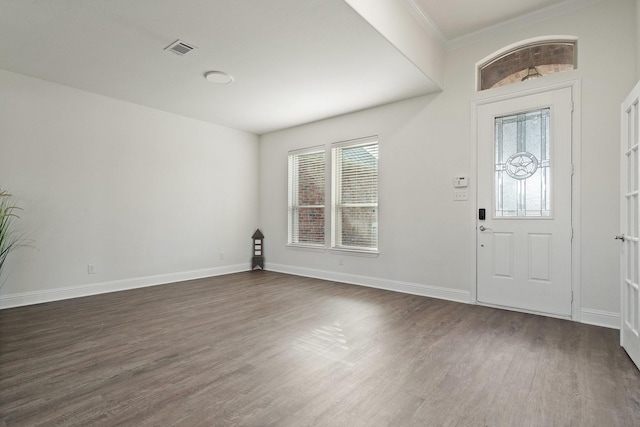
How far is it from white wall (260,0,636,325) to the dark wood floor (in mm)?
620

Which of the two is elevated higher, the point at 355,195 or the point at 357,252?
the point at 355,195

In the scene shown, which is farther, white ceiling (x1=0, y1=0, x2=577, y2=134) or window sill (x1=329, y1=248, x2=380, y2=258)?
window sill (x1=329, y1=248, x2=380, y2=258)

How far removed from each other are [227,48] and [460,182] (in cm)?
309

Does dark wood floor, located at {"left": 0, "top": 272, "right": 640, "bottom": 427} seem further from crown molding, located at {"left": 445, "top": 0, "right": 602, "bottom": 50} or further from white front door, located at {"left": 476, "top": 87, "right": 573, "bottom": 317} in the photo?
crown molding, located at {"left": 445, "top": 0, "right": 602, "bottom": 50}

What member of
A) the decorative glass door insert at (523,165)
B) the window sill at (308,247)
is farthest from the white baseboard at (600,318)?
the window sill at (308,247)

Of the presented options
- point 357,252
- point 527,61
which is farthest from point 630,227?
point 357,252

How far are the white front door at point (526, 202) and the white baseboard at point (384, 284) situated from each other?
306 mm

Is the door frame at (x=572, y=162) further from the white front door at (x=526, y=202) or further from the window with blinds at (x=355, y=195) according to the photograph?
the window with blinds at (x=355, y=195)

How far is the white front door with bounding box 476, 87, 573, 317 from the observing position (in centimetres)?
342

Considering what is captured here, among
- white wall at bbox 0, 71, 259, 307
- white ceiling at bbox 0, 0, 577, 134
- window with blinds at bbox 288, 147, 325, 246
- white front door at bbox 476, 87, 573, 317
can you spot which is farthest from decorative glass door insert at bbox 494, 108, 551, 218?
white wall at bbox 0, 71, 259, 307

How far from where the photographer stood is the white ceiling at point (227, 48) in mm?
2734

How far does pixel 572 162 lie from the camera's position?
336 centimetres

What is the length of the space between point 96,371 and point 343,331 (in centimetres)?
192

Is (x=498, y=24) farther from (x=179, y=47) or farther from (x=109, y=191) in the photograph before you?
(x=109, y=191)
